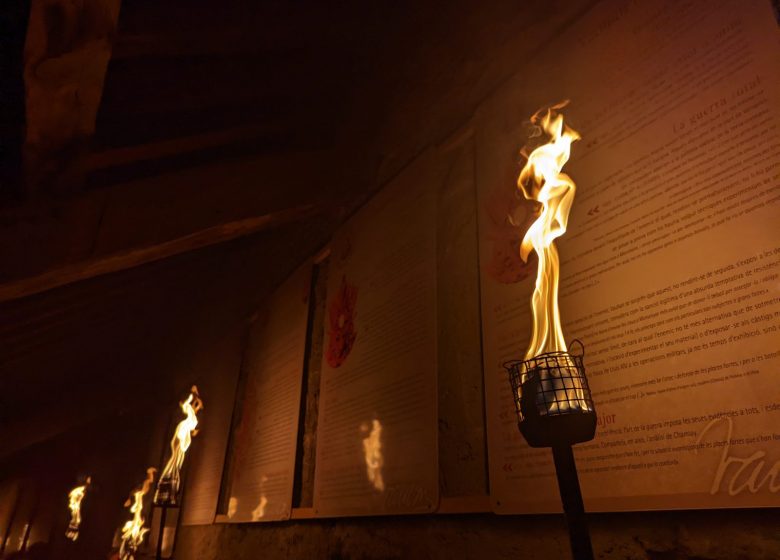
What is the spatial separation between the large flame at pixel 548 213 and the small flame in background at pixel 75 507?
13.7 m

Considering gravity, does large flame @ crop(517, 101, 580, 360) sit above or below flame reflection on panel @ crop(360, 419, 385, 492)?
above

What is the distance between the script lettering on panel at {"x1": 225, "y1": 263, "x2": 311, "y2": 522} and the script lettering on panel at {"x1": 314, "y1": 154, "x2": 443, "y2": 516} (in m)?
0.55

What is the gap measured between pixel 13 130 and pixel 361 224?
2263 mm

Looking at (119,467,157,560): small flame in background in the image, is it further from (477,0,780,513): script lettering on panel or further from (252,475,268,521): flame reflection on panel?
(477,0,780,513): script lettering on panel

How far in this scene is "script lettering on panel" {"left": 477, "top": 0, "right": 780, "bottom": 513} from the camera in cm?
141

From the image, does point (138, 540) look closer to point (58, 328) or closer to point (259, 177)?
point (58, 328)

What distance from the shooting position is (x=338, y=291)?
3971 millimetres

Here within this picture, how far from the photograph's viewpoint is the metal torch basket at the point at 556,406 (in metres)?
1.09

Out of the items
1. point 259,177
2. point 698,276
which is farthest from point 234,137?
point 698,276

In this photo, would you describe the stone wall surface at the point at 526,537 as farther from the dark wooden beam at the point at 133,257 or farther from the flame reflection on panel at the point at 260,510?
the dark wooden beam at the point at 133,257

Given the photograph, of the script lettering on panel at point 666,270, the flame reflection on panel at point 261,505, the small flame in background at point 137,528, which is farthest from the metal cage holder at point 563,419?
the small flame in background at point 137,528

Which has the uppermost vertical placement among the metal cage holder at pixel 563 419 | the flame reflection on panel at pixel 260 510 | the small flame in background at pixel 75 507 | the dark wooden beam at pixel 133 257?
the dark wooden beam at pixel 133 257

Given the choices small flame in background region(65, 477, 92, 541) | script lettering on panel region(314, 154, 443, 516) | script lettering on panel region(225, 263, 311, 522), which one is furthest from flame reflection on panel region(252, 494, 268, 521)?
small flame in background region(65, 477, 92, 541)

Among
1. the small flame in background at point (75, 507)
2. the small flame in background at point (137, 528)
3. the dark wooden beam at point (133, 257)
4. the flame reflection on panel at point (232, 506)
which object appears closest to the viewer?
the dark wooden beam at point (133, 257)
